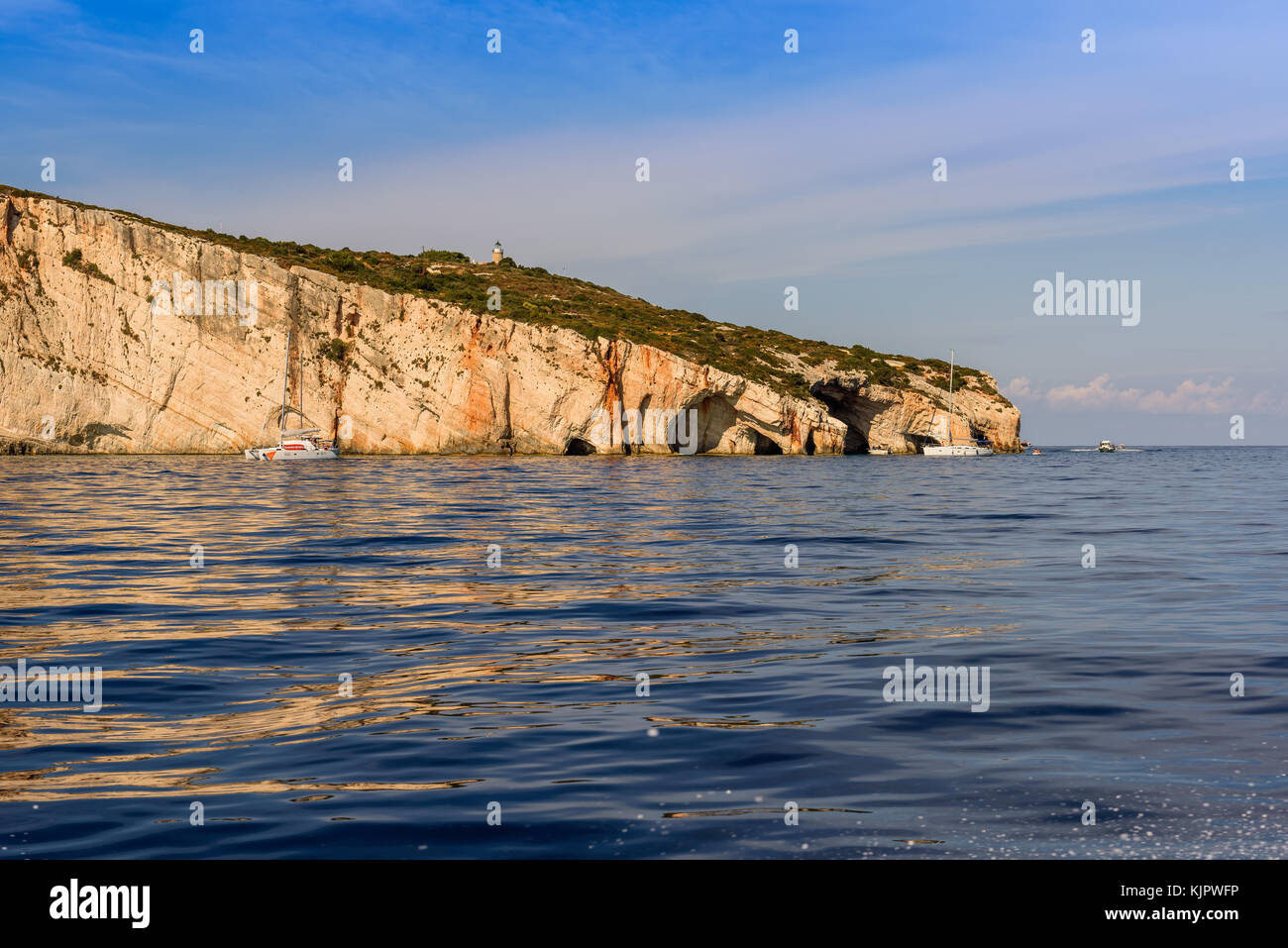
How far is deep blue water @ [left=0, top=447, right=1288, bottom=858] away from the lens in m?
5.81

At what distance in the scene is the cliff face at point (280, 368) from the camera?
256ft

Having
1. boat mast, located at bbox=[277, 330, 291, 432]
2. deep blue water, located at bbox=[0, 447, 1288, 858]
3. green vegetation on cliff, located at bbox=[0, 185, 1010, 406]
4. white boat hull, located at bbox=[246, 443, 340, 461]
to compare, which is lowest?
deep blue water, located at bbox=[0, 447, 1288, 858]

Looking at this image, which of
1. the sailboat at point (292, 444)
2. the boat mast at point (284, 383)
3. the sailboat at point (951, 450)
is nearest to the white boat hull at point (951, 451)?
the sailboat at point (951, 450)

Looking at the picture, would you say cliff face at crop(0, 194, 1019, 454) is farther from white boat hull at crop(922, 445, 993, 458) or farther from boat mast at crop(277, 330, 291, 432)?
white boat hull at crop(922, 445, 993, 458)

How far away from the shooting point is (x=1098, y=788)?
21.0 ft

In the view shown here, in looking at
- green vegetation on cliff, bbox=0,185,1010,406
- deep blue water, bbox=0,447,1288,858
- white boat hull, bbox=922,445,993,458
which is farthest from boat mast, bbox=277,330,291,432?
white boat hull, bbox=922,445,993,458

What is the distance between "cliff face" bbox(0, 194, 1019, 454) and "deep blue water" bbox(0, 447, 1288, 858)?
207ft

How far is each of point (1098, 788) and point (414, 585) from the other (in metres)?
11.5

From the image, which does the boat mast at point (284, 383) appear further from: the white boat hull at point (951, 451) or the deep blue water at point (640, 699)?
Answer: the white boat hull at point (951, 451)

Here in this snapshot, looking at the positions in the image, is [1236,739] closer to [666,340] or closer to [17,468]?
[17,468]

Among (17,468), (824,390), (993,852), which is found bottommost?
(993,852)

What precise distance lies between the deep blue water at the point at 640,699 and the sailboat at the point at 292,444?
51.1 meters

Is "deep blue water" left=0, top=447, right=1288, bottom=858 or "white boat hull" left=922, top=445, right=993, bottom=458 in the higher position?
"white boat hull" left=922, top=445, right=993, bottom=458

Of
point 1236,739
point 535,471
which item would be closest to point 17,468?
point 535,471
